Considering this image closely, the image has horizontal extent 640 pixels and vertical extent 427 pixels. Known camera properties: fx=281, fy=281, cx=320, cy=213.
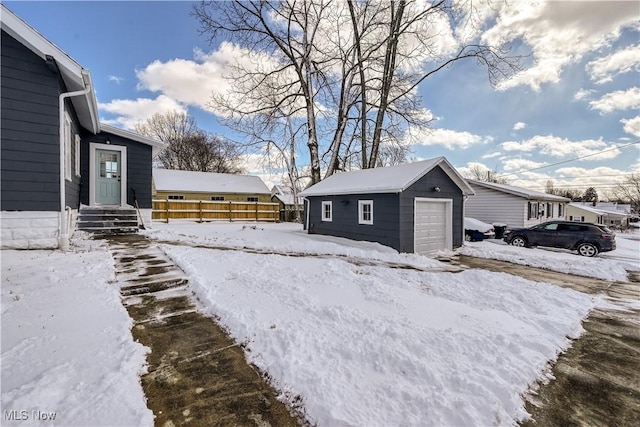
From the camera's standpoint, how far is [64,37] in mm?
8711

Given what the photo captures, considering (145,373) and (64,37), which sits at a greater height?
(64,37)

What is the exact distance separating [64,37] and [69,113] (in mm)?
3311

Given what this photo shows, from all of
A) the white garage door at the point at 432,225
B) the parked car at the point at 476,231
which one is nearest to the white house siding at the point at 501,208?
the parked car at the point at 476,231

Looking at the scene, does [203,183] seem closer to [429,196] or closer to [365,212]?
[365,212]

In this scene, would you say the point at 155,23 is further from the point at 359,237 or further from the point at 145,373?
the point at 145,373

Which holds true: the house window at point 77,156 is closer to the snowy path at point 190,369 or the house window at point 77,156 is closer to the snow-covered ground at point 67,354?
the snow-covered ground at point 67,354

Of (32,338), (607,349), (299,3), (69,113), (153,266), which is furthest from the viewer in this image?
(299,3)

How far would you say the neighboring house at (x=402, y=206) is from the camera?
920 cm

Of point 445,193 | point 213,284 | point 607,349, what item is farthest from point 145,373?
point 445,193

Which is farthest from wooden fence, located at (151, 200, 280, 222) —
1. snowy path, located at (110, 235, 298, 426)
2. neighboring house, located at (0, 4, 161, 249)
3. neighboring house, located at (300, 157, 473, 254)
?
snowy path, located at (110, 235, 298, 426)

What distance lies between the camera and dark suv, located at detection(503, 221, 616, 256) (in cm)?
1069

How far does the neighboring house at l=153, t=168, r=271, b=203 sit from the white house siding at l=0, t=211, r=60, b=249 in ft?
52.9
